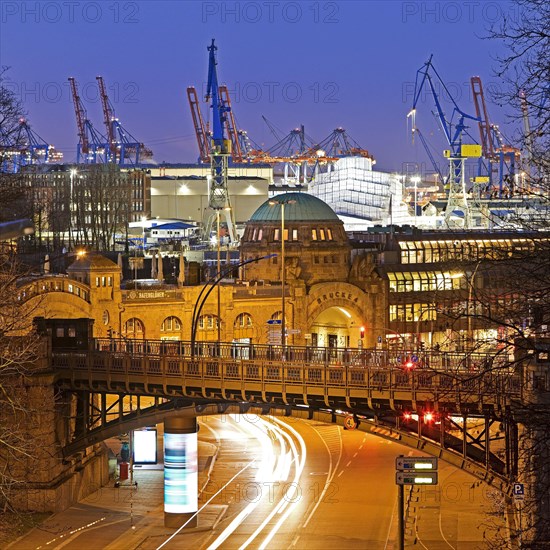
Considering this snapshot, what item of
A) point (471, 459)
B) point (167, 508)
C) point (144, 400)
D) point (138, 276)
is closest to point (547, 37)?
point (471, 459)

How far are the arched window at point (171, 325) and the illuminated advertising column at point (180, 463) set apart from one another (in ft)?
104

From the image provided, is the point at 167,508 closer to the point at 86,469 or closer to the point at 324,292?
the point at 86,469

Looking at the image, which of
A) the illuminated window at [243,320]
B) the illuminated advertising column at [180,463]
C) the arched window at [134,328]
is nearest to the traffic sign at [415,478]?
the illuminated advertising column at [180,463]

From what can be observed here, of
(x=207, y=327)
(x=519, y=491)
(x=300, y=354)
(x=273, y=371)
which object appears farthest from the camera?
(x=207, y=327)

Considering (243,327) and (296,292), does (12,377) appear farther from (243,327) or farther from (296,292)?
(296,292)

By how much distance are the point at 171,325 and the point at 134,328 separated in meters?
2.80

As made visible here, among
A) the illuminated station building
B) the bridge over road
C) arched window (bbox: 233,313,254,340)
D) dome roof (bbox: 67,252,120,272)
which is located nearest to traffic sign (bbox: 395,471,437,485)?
the bridge over road

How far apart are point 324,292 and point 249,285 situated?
6.52 m

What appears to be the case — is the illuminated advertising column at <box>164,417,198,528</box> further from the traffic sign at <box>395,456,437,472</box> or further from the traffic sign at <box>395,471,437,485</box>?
the traffic sign at <box>395,471,437,485</box>

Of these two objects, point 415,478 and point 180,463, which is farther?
point 180,463

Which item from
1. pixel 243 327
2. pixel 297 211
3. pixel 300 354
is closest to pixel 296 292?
pixel 243 327

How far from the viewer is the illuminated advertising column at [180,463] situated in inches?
2625

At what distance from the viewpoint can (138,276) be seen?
130 m

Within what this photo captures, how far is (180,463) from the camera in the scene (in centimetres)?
6681
